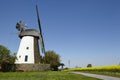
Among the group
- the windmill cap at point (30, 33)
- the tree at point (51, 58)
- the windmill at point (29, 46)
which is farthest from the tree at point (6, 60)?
the tree at point (51, 58)

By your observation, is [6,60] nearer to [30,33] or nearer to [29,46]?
[29,46]

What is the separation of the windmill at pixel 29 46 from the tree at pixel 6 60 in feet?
8.40

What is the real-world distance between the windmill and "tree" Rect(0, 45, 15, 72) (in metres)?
2.56

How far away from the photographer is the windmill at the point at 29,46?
48.9 meters

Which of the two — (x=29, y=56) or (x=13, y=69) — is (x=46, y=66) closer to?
(x=29, y=56)

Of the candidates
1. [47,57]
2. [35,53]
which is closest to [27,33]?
[35,53]

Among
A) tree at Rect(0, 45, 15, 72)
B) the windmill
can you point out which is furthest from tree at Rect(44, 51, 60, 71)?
tree at Rect(0, 45, 15, 72)

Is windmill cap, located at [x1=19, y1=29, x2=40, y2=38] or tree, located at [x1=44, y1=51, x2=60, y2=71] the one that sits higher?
windmill cap, located at [x1=19, y1=29, x2=40, y2=38]

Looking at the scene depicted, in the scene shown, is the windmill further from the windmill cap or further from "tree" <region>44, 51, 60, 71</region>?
"tree" <region>44, 51, 60, 71</region>

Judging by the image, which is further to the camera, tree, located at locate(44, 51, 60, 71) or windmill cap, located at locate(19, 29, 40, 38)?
tree, located at locate(44, 51, 60, 71)

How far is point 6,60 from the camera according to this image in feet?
149

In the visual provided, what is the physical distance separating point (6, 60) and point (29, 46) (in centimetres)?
675

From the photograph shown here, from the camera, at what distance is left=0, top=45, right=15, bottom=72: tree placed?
145 ft

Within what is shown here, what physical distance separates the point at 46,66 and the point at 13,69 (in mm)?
7660
